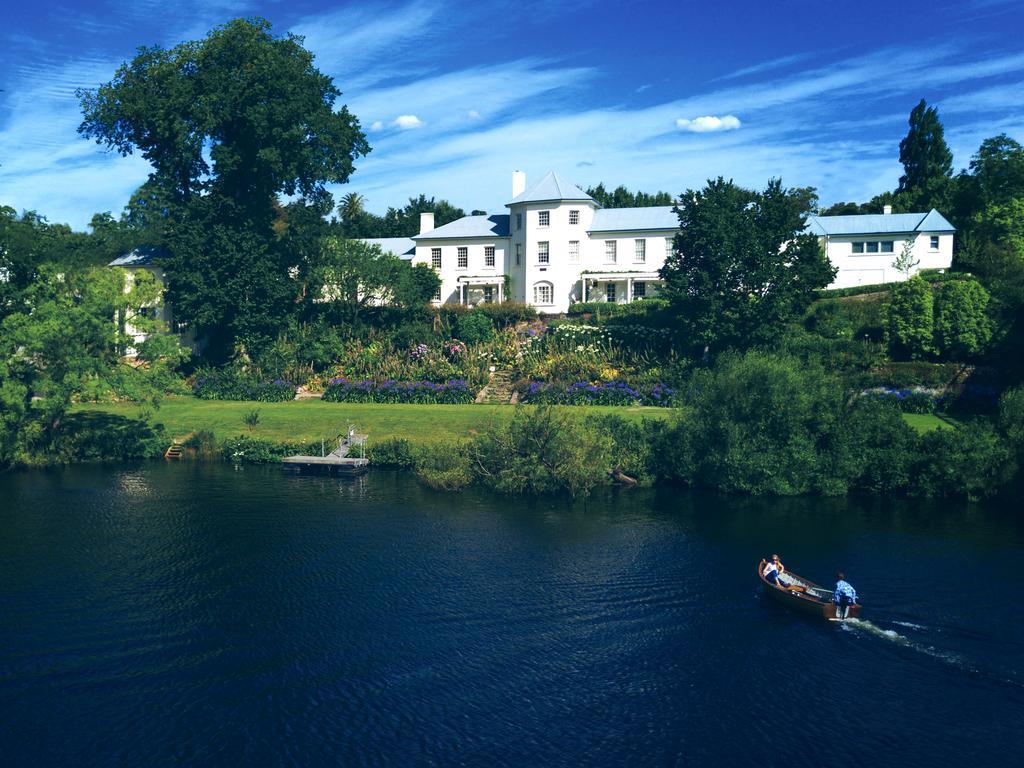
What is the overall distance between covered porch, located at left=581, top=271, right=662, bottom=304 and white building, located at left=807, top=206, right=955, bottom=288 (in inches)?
581

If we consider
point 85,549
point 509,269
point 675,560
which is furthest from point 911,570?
point 509,269

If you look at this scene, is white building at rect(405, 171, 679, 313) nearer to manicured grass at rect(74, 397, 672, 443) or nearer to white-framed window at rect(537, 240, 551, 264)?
white-framed window at rect(537, 240, 551, 264)

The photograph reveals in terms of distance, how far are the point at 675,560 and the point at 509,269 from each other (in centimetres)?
5399

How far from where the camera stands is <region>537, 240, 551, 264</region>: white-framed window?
82562mm

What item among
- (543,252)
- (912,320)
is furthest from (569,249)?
(912,320)

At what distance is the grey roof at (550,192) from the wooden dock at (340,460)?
35456 mm

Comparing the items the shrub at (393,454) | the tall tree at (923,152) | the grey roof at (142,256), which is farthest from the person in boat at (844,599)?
the tall tree at (923,152)

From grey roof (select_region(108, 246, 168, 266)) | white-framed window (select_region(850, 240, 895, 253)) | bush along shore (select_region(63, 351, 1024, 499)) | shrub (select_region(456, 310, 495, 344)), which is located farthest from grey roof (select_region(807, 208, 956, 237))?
grey roof (select_region(108, 246, 168, 266))

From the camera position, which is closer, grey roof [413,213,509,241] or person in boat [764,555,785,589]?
person in boat [764,555,785,589]

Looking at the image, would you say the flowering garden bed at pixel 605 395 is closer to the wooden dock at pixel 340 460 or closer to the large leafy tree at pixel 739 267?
the large leafy tree at pixel 739 267

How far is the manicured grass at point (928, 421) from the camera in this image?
2032 inches

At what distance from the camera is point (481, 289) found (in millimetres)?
86188

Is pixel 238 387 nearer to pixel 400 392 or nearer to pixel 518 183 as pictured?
pixel 400 392

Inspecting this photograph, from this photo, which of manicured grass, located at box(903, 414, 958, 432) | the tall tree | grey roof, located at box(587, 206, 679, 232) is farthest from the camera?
the tall tree
